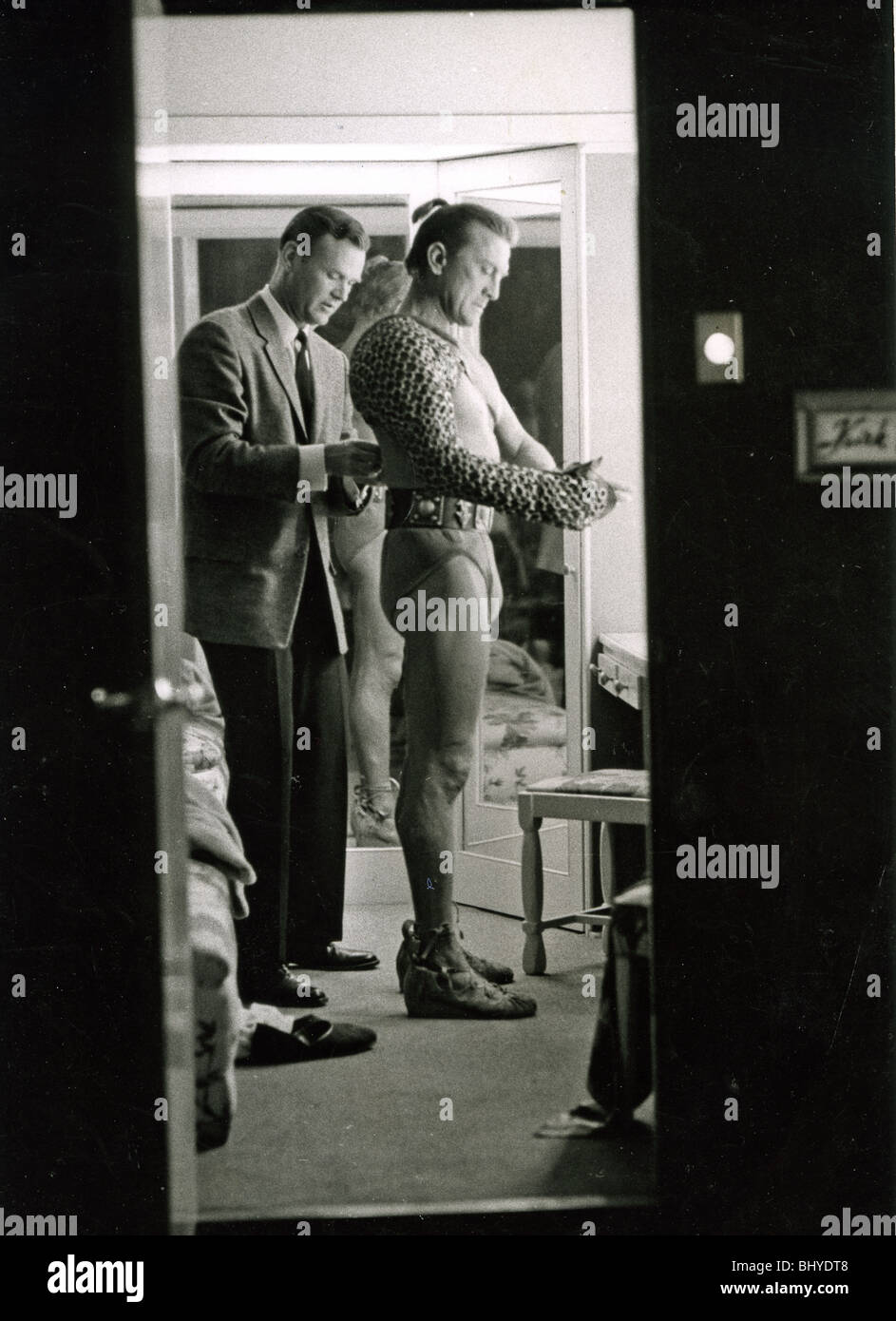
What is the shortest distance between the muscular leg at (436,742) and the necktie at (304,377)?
0.33m

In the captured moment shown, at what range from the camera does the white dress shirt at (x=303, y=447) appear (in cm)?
238

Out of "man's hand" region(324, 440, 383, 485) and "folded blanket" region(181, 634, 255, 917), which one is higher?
"man's hand" region(324, 440, 383, 485)

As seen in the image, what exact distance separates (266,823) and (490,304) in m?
0.89

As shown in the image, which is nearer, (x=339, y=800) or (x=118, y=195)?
(x=118, y=195)

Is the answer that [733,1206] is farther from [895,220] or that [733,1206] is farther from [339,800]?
[895,220]

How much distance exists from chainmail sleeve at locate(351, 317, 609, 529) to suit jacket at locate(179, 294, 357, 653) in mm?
47

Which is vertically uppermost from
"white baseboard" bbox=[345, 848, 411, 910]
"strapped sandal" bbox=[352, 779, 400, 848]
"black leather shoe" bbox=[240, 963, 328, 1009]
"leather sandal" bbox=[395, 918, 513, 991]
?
"strapped sandal" bbox=[352, 779, 400, 848]

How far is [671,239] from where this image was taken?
2.32m

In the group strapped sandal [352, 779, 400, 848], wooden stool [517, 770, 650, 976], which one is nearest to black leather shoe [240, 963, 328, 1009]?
strapped sandal [352, 779, 400, 848]

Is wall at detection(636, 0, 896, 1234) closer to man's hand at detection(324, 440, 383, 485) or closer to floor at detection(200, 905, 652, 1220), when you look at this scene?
floor at detection(200, 905, 652, 1220)

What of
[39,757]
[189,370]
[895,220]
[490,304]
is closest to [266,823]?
[39,757]

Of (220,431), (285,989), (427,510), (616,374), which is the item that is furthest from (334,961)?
(616,374)

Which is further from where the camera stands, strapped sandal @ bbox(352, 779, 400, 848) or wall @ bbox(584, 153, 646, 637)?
strapped sandal @ bbox(352, 779, 400, 848)

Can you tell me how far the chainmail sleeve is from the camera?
94.0 inches
